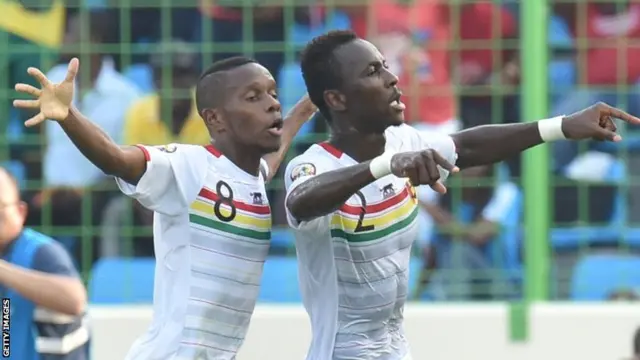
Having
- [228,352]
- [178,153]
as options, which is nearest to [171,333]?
[228,352]

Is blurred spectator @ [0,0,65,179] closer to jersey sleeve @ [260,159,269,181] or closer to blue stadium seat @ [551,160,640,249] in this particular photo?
jersey sleeve @ [260,159,269,181]

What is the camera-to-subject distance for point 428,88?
8.00 metres

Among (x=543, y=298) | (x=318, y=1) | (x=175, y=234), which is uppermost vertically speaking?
(x=318, y=1)

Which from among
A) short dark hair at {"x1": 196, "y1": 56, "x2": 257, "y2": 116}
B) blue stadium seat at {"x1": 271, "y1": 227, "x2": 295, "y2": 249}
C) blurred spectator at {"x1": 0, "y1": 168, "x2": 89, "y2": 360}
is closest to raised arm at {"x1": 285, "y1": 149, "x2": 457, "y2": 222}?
short dark hair at {"x1": 196, "y1": 56, "x2": 257, "y2": 116}

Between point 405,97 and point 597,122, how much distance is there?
2614 millimetres

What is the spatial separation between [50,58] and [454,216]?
6.58 feet

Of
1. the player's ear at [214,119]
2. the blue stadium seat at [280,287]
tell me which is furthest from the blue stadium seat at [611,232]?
the player's ear at [214,119]

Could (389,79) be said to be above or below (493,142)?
above

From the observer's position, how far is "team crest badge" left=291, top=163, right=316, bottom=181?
18.0 ft

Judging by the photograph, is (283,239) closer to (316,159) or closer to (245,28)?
(245,28)

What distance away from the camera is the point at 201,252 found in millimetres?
5547

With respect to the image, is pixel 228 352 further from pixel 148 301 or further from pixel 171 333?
pixel 148 301

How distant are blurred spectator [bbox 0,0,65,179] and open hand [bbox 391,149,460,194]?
3.37 m

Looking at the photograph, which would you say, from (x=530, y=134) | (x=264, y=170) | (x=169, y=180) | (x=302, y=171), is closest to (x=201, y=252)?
(x=169, y=180)
